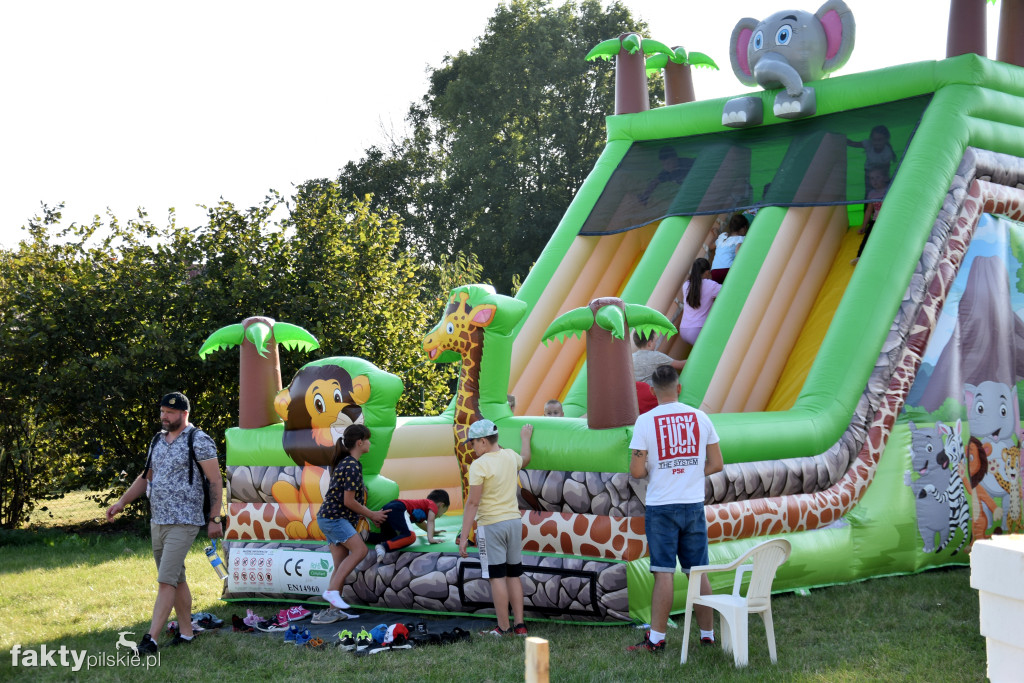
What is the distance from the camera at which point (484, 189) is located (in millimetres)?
24453

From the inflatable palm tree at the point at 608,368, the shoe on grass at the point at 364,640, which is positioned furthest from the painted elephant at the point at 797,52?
the shoe on grass at the point at 364,640

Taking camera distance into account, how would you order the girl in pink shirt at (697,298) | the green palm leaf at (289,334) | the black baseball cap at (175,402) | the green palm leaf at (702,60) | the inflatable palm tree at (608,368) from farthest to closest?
the green palm leaf at (702,60) → the girl in pink shirt at (697,298) → the green palm leaf at (289,334) → the inflatable palm tree at (608,368) → the black baseball cap at (175,402)

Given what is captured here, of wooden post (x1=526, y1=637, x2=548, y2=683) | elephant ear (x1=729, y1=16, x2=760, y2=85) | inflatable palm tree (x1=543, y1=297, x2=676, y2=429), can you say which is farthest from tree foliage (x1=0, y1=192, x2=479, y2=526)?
wooden post (x1=526, y1=637, x2=548, y2=683)

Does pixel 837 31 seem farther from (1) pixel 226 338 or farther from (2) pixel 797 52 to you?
(1) pixel 226 338

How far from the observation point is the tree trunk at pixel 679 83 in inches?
392

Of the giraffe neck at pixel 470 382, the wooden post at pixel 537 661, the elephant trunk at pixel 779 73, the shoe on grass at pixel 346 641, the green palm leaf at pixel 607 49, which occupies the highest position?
the green palm leaf at pixel 607 49

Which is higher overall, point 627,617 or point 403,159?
point 403,159

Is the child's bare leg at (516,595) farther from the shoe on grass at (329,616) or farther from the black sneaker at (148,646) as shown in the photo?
the black sneaker at (148,646)

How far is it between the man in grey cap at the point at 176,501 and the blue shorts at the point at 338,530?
74 cm

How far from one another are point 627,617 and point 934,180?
12.4 feet

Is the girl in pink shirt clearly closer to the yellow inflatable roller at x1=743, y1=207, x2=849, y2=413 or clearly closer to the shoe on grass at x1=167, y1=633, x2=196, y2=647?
the yellow inflatable roller at x1=743, y1=207, x2=849, y2=413

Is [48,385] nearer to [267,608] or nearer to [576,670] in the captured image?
[267,608]

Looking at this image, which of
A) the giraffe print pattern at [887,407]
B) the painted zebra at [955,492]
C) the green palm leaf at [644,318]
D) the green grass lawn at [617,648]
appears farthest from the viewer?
the painted zebra at [955,492]

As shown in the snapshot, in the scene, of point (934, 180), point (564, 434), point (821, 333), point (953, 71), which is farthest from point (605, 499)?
point (953, 71)
